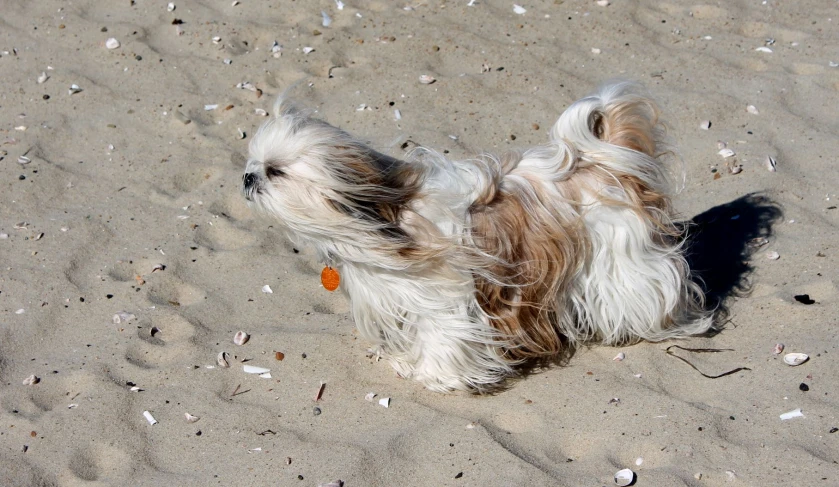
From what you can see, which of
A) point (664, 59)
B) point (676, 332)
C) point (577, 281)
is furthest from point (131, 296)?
point (664, 59)

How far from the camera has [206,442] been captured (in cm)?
347

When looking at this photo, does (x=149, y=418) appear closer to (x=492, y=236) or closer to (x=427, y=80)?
(x=492, y=236)

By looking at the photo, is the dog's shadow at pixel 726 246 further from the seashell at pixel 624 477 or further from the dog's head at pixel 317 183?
the dog's head at pixel 317 183

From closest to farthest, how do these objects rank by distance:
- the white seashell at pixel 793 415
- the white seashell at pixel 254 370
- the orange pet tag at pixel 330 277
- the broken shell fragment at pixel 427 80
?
the white seashell at pixel 793 415
the orange pet tag at pixel 330 277
the white seashell at pixel 254 370
the broken shell fragment at pixel 427 80

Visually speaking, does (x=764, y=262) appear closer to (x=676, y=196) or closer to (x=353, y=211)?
(x=676, y=196)

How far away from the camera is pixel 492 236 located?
3.41 meters

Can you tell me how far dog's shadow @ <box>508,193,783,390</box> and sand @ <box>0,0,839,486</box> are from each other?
0.05ft

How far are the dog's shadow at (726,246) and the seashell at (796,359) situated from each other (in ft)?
1.25

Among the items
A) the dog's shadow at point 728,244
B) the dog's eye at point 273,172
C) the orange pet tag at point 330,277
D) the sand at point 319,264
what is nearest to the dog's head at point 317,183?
the dog's eye at point 273,172

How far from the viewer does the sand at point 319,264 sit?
332 cm

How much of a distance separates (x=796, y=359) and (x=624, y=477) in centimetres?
98

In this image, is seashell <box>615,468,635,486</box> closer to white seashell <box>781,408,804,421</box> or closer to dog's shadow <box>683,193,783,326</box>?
white seashell <box>781,408,804,421</box>

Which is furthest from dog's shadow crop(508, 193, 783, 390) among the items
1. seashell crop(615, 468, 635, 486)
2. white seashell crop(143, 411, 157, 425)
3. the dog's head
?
white seashell crop(143, 411, 157, 425)

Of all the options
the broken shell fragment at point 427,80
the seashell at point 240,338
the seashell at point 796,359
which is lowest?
the seashell at point 240,338
